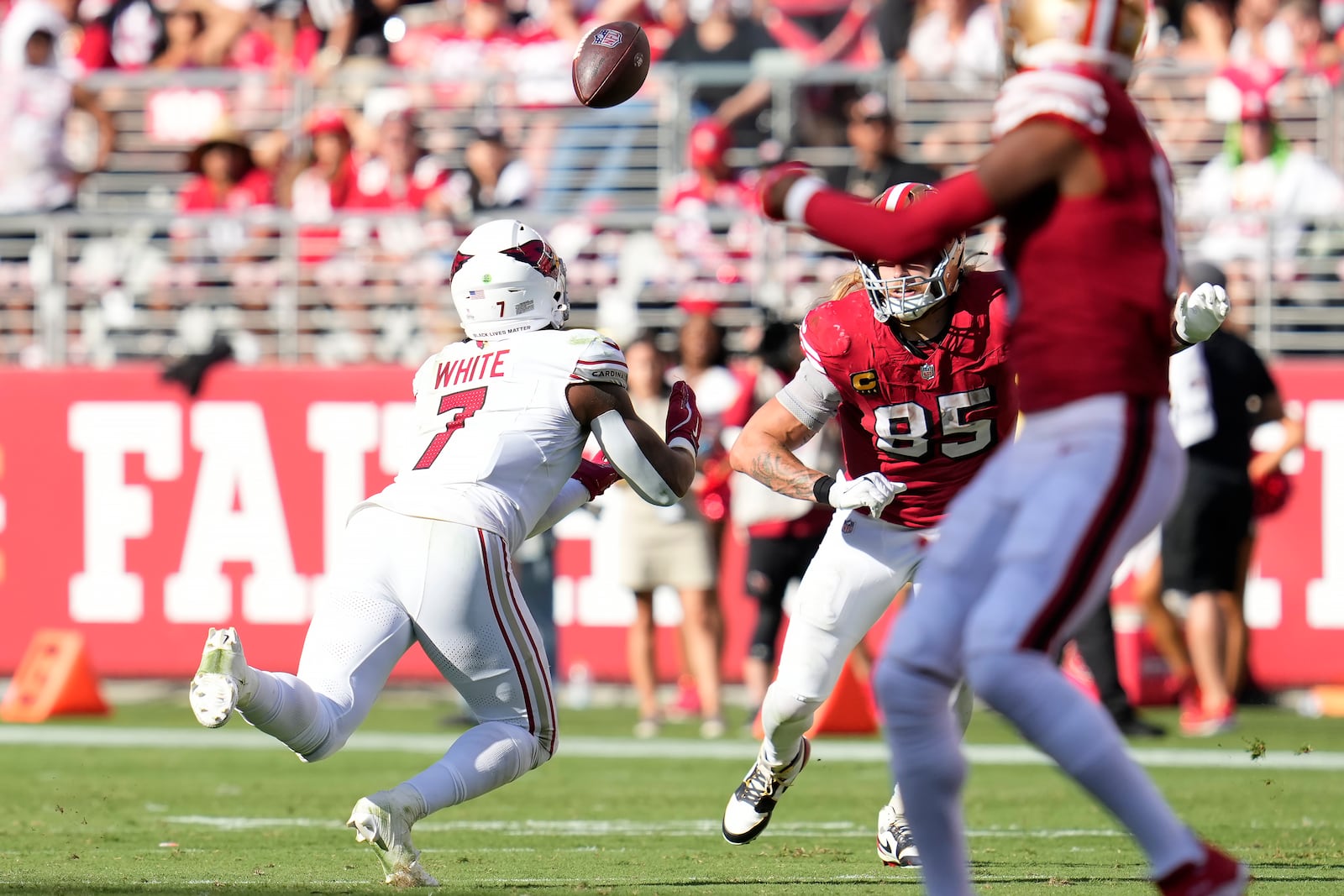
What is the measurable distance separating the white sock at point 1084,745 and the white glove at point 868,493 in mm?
1697

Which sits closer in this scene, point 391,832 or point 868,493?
point 391,832

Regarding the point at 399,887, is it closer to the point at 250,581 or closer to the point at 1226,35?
the point at 250,581

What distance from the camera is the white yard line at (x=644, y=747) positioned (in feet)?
30.5

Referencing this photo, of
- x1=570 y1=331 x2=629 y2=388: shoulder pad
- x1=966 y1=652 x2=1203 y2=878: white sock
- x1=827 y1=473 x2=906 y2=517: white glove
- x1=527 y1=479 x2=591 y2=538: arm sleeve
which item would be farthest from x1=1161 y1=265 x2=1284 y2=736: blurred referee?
x1=966 y1=652 x2=1203 y2=878: white sock

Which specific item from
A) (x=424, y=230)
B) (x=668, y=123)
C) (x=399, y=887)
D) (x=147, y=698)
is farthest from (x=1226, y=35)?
(x=399, y=887)

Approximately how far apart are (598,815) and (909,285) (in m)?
2.76

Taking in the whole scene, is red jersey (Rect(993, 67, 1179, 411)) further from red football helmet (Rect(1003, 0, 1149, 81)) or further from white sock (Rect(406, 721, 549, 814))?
white sock (Rect(406, 721, 549, 814))

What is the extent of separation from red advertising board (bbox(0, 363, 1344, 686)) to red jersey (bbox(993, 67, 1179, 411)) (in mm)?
7999

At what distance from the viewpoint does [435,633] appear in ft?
17.5

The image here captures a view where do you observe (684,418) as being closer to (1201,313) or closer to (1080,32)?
(1201,313)

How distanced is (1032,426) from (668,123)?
30.5 ft

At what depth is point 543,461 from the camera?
18.4 ft

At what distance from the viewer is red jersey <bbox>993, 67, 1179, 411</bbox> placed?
3.93 meters

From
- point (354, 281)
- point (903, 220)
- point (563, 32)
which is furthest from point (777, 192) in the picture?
point (563, 32)
